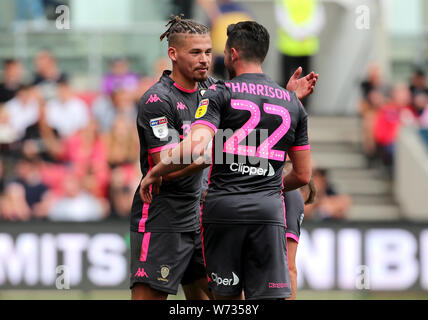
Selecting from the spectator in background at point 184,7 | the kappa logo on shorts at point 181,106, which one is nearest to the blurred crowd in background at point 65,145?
the spectator in background at point 184,7

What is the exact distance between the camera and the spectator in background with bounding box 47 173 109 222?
11.6 metres

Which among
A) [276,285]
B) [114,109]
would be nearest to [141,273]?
→ [276,285]

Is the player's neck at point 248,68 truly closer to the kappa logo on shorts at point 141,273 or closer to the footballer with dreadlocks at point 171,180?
the footballer with dreadlocks at point 171,180

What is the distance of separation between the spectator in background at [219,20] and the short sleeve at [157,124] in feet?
22.0

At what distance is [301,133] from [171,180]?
901 millimetres

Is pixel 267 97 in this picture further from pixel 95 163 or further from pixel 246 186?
pixel 95 163

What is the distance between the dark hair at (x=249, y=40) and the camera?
5.57 m

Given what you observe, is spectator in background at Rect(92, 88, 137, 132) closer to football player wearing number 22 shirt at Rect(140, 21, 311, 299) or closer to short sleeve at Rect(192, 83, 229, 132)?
football player wearing number 22 shirt at Rect(140, 21, 311, 299)

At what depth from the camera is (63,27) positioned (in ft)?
42.9

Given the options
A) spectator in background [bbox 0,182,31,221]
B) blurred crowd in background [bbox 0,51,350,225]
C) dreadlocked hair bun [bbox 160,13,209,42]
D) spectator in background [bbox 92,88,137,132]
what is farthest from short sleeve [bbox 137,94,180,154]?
spectator in background [bbox 92,88,137,132]

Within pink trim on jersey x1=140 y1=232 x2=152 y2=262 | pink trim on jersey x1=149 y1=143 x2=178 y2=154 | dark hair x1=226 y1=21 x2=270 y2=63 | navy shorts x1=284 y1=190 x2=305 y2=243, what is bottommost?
pink trim on jersey x1=140 y1=232 x2=152 y2=262

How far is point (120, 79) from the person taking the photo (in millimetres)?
12820

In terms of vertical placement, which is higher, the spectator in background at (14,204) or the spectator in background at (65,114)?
the spectator in background at (65,114)

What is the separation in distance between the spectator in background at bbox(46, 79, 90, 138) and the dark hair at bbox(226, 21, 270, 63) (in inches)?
275
